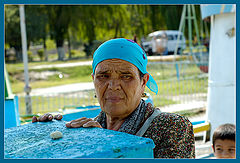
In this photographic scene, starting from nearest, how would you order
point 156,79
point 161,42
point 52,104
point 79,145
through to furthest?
1. point 79,145
2. point 52,104
3. point 156,79
4. point 161,42

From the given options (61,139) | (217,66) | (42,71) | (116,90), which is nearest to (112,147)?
(61,139)

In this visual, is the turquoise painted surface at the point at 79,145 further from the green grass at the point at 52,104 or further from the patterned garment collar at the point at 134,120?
the green grass at the point at 52,104

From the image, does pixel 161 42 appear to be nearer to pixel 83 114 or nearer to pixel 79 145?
pixel 83 114

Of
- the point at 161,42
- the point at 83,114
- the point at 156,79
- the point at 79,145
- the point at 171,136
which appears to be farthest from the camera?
the point at 161,42

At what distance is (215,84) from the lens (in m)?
4.36

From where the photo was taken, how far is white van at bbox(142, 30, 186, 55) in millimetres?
17703

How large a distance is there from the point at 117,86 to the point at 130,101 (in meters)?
0.11

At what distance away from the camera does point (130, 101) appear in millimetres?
1471

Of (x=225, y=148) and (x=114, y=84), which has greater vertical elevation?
(x=114, y=84)

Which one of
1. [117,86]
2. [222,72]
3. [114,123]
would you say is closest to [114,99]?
[117,86]

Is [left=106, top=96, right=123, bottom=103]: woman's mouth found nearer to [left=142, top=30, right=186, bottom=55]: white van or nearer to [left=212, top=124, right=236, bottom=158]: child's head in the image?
[left=212, top=124, right=236, bottom=158]: child's head

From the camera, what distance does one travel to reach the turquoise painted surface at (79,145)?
2.43ft

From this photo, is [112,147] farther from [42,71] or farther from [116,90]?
[42,71]

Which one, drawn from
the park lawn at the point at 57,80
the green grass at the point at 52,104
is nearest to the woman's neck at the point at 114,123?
the green grass at the point at 52,104
